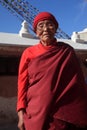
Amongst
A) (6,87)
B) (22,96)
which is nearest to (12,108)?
(6,87)

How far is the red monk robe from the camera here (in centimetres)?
254

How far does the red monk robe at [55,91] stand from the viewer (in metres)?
2.54

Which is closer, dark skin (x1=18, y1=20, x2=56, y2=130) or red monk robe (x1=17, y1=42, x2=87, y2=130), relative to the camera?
red monk robe (x1=17, y1=42, x2=87, y2=130)

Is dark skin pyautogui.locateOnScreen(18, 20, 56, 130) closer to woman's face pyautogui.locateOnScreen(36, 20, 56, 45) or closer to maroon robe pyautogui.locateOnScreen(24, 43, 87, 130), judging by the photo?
woman's face pyautogui.locateOnScreen(36, 20, 56, 45)

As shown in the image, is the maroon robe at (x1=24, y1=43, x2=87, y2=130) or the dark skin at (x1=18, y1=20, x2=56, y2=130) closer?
the maroon robe at (x1=24, y1=43, x2=87, y2=130)

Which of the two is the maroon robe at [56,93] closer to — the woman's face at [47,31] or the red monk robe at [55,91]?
the red monk robe at [55,91]

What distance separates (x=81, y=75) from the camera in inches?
104

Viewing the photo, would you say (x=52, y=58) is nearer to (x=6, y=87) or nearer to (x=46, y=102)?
(x=46, y=102)

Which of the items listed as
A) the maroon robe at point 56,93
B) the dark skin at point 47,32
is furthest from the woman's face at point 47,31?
the maroon robe at point 56,93

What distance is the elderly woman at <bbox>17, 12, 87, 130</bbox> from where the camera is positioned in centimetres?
254

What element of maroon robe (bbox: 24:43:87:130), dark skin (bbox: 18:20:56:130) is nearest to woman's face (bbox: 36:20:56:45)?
dark skin (bbox: 18:20:56:130)

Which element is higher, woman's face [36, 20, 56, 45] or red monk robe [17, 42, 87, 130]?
woman's face [36, 20, 56, 45]

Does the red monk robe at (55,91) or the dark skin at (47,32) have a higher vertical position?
the dark skin at (47,32)

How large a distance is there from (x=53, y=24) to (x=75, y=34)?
912 centimetres
